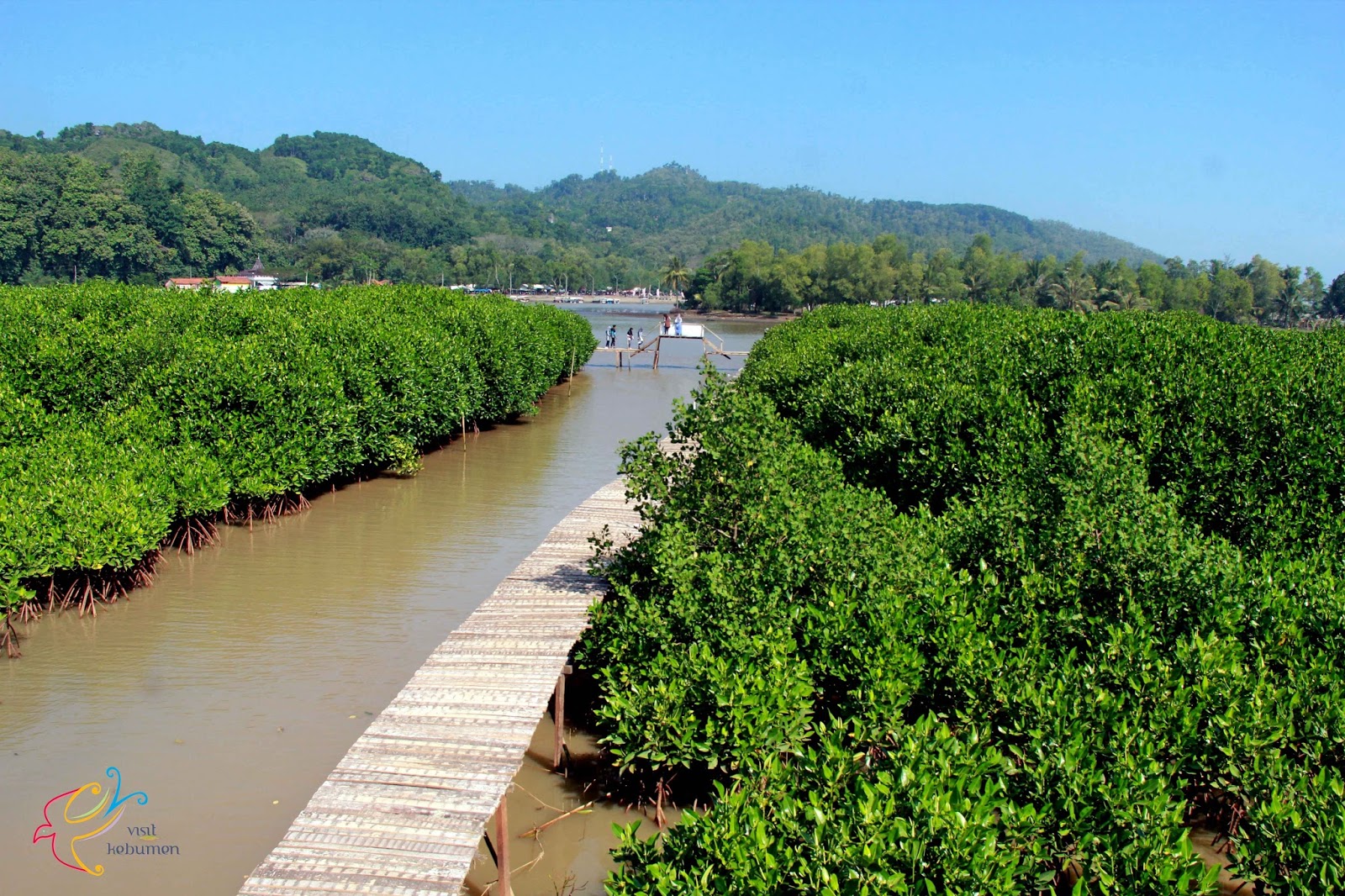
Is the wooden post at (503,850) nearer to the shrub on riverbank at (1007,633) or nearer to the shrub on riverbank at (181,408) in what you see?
the shrub on riverbank at (1007,633)

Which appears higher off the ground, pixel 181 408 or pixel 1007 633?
pixel 181 408

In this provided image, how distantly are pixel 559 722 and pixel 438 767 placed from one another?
175 centimetres

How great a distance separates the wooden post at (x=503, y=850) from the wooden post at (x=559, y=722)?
161 centimetres

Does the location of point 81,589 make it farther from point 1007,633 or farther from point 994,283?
point 994,283

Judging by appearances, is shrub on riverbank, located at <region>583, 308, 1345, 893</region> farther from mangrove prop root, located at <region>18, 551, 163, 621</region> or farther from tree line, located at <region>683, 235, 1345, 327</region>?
tree line, located at <region>683, 235, 1345, 327</region>

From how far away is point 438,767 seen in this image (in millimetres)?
6977

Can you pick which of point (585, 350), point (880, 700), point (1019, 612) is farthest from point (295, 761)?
point (585, 350)

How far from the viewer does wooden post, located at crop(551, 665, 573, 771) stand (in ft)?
27.6

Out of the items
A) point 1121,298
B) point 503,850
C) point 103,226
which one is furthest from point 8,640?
point 103,226

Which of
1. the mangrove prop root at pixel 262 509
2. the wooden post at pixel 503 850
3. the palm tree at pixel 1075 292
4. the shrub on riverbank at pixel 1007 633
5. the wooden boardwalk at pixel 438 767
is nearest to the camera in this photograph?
the shrub on riverbank at pixel 1007 633

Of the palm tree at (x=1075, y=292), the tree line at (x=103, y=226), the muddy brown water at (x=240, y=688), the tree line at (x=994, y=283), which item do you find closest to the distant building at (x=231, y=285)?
the tree line at (x=103, y=226)

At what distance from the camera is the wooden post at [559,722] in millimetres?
8414

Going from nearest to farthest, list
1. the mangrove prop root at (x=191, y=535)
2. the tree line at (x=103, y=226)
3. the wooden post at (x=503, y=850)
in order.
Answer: the wooden post at (x=503, y=850), the mangrove prop root at (x=191, y=535), the tree line at (x=103, y=226)

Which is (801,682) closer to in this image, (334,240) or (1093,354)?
(1093,354)
